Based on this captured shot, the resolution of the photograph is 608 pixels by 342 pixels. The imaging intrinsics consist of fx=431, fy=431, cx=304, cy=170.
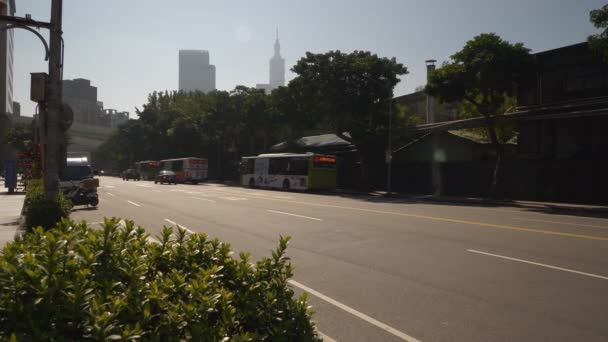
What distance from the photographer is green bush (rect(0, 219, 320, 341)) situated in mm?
2209

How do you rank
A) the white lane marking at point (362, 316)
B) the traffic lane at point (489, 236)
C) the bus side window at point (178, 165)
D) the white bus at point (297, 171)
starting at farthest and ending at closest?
the bus side window at point (178, 165) < the white bus at point (297, 171) < the traffic lane at point (489, 236) < the white lane marking at point (362, 316)

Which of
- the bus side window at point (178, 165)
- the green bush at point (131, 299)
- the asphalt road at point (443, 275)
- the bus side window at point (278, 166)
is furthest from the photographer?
the bus side window at point (178, 165)

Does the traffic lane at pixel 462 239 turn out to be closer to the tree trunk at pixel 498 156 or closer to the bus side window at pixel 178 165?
the tree trunk at pixel 498 156

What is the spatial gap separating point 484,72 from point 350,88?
11149 millimetres

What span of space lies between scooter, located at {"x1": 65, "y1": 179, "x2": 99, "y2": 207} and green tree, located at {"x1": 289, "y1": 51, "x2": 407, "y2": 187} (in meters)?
19.2

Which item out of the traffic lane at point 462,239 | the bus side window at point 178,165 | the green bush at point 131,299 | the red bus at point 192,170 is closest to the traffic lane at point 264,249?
the traffic lane at point 462,239

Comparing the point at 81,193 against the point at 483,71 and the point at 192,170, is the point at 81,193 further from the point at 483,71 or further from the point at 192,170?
the point at 192,170

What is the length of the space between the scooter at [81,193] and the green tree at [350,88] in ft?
63.1

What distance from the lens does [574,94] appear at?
2597 cm

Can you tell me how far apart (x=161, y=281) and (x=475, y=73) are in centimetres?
2532

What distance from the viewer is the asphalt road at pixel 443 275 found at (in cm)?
496

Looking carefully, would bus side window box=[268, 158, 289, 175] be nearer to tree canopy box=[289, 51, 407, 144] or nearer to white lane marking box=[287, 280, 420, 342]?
tree canopy box=[289, 51, 407, 144]

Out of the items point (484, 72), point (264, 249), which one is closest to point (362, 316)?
point (264, 249)

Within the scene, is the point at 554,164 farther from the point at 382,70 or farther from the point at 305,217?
the point at 305,217
